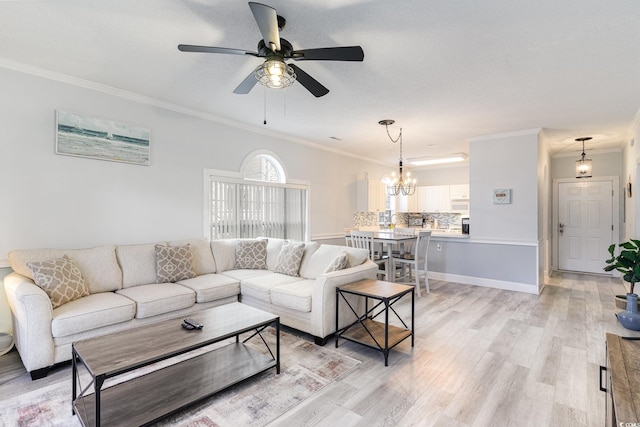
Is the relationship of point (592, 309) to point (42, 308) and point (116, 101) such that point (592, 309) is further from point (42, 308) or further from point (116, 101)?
point (116, 101)

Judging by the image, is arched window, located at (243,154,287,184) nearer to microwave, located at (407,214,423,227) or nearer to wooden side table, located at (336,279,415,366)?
wooden side table, located at (336,279,415,366)

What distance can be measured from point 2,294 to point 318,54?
3.55 metres

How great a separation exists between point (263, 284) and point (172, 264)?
1.08 metres

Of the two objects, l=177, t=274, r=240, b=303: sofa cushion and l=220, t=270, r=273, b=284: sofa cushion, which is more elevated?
l=220, t=270, r=273, b=284: sofa cushion

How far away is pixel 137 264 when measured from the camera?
3.44m

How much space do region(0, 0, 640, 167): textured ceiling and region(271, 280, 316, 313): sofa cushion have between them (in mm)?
2175

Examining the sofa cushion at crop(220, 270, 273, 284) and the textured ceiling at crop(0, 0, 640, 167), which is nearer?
the textured ceiling at crop(0, 0, 640, 167)

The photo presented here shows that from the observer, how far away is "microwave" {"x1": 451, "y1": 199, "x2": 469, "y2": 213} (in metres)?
7.84

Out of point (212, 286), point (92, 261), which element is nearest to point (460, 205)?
point (212, 286)

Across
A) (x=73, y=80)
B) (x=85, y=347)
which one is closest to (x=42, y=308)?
(x=85, y=347)

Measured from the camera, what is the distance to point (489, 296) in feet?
15.8

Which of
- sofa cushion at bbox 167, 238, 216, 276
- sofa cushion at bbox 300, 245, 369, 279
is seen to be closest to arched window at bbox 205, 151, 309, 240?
sofa cushion at bbox 167, 238, 216, 276

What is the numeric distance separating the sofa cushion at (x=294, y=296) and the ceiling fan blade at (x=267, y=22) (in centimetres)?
220

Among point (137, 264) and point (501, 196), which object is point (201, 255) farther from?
point (501, 196)
